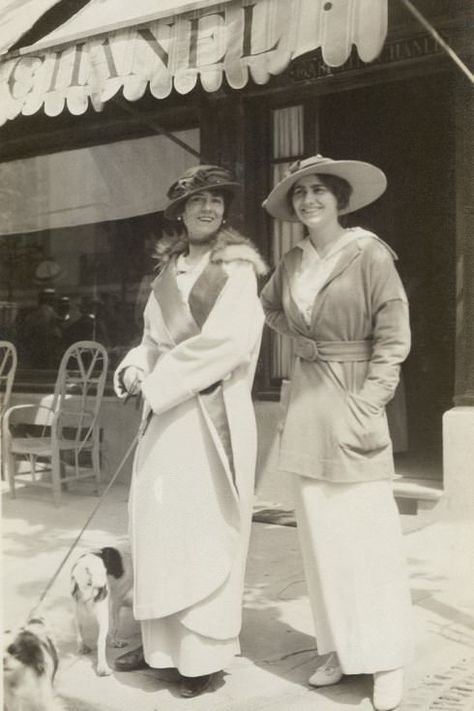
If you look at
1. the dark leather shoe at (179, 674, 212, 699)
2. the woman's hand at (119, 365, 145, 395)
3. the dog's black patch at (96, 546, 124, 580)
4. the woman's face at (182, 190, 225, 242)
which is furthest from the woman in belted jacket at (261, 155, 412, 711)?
the dog's black patch at (96, 546, 124, 580)

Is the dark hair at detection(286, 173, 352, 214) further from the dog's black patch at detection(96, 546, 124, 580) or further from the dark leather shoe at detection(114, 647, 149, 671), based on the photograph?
the dark leather shoe at detection(114, 647, 149, 671)

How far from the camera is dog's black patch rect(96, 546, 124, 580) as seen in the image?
290 centimetres

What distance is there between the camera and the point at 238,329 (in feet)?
8.71

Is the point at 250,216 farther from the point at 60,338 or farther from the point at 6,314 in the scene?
the point at 6,314

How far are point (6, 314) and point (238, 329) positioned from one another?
16.5 feet

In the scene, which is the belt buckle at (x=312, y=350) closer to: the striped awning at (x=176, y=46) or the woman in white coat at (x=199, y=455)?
the woman in white coat at (x=199, y=455)

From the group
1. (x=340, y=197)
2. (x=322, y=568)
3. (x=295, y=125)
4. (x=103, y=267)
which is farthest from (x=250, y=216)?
(x=322, y=568)

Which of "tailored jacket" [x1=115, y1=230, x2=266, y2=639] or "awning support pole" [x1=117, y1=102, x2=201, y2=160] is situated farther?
"awning support pole" [x1=117, y1=102, x2=201, y2=160]

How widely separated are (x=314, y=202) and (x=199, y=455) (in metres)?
0.87

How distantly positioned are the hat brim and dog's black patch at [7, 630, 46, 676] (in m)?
1.42

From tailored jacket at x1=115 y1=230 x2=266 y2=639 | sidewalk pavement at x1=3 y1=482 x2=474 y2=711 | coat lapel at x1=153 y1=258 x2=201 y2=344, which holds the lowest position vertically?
sidewalk pavement at x1=3 y1=482 x2=474 y2=711

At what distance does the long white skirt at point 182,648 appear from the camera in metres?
2.62

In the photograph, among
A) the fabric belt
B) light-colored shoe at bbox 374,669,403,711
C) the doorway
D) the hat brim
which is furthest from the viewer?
the doorway

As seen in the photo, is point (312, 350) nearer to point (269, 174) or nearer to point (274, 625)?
point (274, 625)
